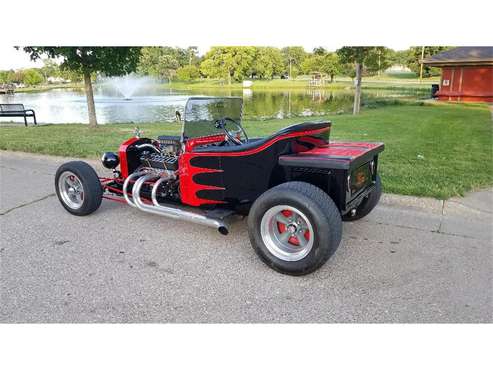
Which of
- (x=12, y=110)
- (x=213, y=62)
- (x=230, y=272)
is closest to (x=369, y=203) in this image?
(x=230, y=272)

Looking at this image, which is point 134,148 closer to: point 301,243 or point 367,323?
point 301,243

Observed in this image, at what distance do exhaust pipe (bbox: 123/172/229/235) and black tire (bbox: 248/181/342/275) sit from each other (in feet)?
1.75

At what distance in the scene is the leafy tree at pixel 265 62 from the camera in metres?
43.8

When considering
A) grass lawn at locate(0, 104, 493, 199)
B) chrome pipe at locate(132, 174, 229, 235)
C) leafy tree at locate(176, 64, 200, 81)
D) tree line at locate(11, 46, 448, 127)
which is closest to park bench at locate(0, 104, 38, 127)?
tree line at locate(11, 46, 448, 127)

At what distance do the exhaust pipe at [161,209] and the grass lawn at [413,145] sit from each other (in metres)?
2.73

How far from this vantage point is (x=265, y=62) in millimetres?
46500

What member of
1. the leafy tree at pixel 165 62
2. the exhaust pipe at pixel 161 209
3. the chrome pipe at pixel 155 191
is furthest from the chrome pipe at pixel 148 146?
the leafy tree at pixel 165 62

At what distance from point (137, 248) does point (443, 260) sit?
291 cm

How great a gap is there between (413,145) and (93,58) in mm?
9429

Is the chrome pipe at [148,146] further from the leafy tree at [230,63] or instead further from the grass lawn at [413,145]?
the leafy tree at [230,63]

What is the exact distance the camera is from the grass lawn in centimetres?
571

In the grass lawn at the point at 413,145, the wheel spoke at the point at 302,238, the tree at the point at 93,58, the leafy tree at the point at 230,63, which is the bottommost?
the grass lawn at the point at 413,145

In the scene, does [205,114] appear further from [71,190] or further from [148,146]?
[71,190]

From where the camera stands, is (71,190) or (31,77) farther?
(31,77)
